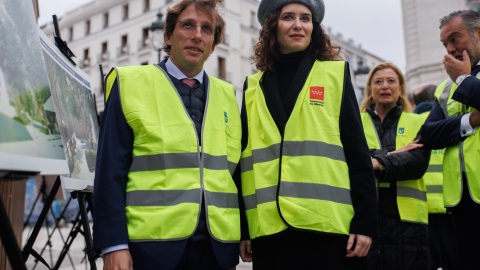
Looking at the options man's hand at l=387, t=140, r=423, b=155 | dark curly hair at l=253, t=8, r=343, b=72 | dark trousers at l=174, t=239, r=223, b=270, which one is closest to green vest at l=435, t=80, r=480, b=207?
man's hand at l=387, t=140, r=423, b=155

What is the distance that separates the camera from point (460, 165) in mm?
2463

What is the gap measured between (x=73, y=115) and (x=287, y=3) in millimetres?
1414

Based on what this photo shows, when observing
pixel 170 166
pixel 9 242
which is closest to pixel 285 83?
pixel 170 166

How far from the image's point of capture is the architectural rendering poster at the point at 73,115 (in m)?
2.15

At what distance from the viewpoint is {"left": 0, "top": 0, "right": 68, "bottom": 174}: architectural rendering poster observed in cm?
147

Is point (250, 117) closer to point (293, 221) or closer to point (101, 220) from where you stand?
point (293, 221)

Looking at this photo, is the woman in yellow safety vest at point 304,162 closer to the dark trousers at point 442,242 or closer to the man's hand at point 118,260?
the man's hand at point 118,260

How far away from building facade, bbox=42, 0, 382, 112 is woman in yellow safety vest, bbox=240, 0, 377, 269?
25135 mm

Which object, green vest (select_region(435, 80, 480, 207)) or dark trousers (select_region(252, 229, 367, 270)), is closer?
dark trousers (select_region(252, 229, 367, 270))

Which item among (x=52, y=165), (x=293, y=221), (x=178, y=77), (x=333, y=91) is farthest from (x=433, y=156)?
(x=52, y=165)

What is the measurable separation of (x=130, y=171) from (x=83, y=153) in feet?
→ 2.35

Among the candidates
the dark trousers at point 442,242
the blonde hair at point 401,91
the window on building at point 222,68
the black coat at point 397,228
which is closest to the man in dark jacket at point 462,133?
the black coat at point 397,228

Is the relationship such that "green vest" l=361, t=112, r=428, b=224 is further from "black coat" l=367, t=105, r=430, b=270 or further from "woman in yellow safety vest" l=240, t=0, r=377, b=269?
"woman in yellow safety vest" l=240, t=0, r=377, b=269

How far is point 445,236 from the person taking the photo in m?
3.70
